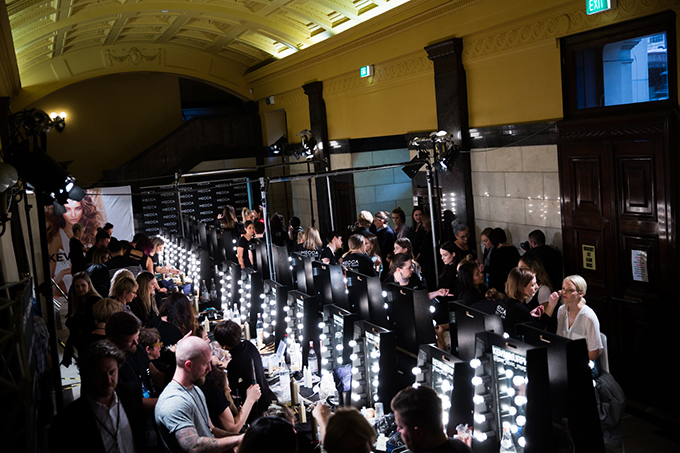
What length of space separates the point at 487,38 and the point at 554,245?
2897 mm

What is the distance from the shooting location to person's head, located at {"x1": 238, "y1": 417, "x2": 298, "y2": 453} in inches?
97.7

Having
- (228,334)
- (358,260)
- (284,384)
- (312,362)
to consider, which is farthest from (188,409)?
(358,260)

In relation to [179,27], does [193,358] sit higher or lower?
lower

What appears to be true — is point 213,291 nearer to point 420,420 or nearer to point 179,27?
point 420,420

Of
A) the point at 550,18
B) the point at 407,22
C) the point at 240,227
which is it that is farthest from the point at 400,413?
the point at 240,227

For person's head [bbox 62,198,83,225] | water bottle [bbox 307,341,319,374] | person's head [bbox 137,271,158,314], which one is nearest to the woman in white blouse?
water bottle [bbox 307,341,319,374]

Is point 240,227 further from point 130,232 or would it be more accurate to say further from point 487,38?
point 487,38

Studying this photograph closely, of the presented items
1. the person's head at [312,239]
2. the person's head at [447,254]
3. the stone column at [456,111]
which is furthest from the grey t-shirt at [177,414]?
the stone column at [456,111]

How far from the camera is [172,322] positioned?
5.41m

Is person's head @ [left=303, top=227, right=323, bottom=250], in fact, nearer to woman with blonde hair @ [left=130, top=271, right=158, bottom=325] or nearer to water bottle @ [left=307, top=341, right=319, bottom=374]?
woman with blonde hair @ [left=130, top=271, right=158, bottom=325]

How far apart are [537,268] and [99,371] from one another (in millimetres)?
4161

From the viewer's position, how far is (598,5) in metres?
6.33

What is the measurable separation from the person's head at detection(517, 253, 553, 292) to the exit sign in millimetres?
2627

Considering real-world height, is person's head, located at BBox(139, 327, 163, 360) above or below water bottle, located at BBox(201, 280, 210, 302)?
above
